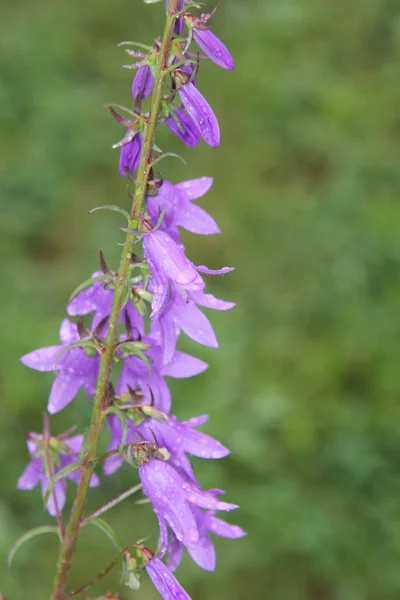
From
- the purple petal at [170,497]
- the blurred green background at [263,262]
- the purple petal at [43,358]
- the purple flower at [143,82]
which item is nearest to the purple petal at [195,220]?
the purple flower at [143,82]

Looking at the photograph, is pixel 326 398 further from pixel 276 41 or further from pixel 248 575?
pixel 276 41

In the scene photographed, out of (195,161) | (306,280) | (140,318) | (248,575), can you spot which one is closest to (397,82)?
(195,161)

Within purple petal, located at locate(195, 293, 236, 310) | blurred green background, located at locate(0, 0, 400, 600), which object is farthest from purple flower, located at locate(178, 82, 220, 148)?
blurred green background, located at locate(0, 0, 400, 600)

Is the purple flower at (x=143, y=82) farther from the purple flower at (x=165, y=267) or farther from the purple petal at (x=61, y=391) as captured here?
the purple petal at (x=61, y=391)

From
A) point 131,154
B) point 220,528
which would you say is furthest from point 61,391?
point 131,154

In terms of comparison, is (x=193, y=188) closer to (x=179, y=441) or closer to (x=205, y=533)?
(x=179, y=441)

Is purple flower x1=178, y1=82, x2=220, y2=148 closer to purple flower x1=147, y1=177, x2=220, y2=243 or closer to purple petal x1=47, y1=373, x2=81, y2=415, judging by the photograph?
purple flower x1=147, y1=177, x2=220, y2=243
